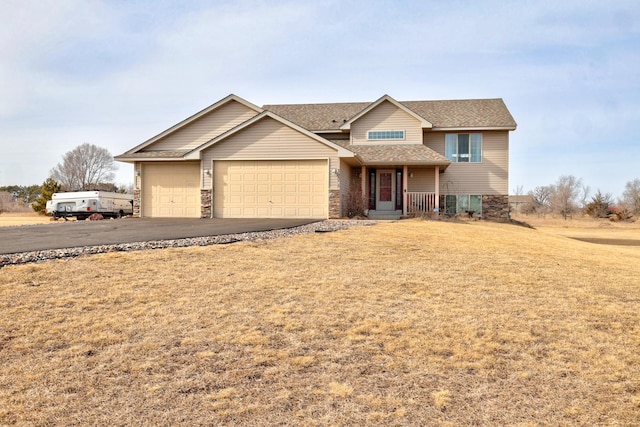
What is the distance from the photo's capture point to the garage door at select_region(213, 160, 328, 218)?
61.9 feet

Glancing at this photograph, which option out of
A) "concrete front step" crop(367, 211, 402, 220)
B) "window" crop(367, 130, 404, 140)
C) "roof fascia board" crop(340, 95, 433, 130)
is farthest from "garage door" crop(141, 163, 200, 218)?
"window" crop(367, 130, 404, 140)

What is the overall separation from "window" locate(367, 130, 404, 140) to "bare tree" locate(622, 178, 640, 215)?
113 ft

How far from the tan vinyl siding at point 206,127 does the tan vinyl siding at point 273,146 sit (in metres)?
2.93

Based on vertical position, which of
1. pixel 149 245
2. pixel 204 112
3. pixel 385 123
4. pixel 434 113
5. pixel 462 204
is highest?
pixel 434 113

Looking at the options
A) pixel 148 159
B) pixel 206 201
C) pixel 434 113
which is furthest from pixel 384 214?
pixel 148 159

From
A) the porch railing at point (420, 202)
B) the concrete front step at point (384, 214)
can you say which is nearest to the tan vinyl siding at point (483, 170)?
the porch railing at point (420, 202)

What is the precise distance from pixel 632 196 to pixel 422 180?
135 ft

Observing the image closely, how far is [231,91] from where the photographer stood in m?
21.7

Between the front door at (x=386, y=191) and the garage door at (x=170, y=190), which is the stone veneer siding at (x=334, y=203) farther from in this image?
the garage door at (x=170, y=190)

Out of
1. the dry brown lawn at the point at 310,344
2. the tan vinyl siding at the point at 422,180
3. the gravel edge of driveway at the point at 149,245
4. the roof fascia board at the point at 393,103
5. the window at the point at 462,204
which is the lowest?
the dry brown lawn at the point at 310,344

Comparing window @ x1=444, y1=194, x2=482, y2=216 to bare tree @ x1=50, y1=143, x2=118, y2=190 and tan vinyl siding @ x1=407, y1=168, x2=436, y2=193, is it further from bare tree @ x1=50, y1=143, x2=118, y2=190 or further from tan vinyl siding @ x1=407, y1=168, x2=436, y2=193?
bare tree @ x1=50, y1=143, x2=118, y2=190

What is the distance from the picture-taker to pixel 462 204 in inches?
958

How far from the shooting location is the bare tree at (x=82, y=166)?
66.9m

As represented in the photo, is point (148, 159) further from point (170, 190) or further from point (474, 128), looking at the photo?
point (474, 128)
